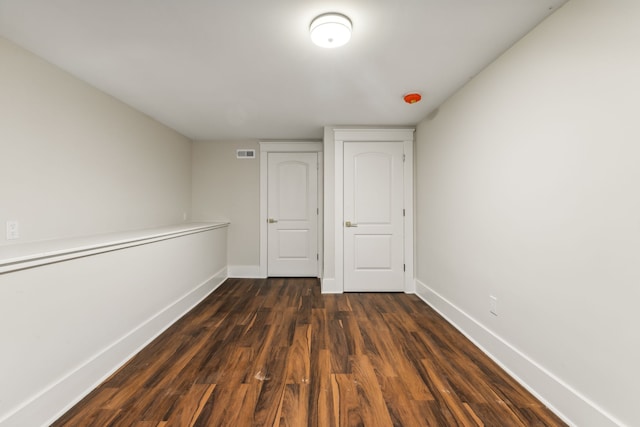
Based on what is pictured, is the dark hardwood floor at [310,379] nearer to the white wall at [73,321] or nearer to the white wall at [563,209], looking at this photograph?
the white wall at [73,321]

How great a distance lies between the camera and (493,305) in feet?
6.57

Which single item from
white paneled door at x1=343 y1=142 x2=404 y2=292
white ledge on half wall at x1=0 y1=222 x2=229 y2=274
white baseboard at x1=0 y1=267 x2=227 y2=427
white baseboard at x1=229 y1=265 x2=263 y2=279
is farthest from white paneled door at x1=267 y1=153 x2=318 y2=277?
white ledge on half wall at x1=0 y1=222 x2=229 y2=274

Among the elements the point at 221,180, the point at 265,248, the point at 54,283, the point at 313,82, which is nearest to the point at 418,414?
the point at 54,283

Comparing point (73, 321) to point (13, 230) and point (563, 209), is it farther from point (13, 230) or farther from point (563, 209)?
point (563, 209)

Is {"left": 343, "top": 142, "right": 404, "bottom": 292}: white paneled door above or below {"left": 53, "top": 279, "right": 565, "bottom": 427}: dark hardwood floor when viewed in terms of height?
above

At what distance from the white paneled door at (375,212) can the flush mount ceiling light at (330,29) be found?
6.53 feet

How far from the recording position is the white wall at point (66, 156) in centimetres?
168

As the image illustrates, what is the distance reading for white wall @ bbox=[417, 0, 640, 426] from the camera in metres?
1.18

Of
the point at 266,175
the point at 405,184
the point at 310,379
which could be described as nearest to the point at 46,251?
the point at 310,379

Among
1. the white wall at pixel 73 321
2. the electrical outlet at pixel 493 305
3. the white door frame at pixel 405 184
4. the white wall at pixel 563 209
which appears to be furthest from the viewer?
the white door frame at pixel 405 184

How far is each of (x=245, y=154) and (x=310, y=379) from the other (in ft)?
11.2

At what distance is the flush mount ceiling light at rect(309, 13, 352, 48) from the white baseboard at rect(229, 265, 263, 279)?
3441 millimetres

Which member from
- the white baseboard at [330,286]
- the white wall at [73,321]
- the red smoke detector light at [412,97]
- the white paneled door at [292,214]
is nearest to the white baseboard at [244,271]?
the white paneled door at [292,214]

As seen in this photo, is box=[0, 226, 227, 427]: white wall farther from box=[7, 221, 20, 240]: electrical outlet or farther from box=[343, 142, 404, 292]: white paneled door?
box=[343, 142, 404, 292]: white paneled door
